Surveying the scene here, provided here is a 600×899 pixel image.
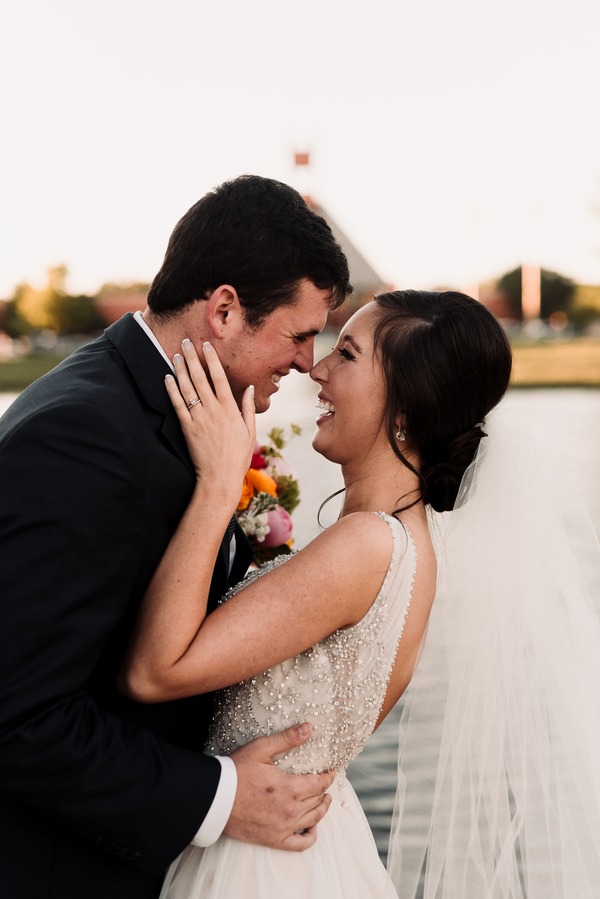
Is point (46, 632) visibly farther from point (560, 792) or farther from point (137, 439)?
point (560, 792)

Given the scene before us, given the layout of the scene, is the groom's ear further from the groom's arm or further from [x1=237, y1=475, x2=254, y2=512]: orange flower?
[x1=237, y1=475, x2=254, y2=512]: orange flower

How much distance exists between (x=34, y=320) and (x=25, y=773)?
9023 centimetres

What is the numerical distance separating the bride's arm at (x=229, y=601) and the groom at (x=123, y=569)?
0.05 m

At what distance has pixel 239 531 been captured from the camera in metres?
3.04

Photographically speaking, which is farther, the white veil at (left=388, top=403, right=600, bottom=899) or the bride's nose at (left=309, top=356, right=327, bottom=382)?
the bride's nose at (left=309, top=356, right=327, bottom=382)

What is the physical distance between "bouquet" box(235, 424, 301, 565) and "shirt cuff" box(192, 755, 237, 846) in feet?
3.89

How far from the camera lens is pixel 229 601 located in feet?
7.44

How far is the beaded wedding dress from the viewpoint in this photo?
2379 millimetres

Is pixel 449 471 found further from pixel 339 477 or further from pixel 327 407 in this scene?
pixel 339 477

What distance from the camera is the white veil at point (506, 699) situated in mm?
2691

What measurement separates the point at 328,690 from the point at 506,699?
571 millimetres

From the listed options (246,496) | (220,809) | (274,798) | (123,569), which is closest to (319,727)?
(274,798)

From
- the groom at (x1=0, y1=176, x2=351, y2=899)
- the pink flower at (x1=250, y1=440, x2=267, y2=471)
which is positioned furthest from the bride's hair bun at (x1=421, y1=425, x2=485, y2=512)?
the pink flower at (x1=250, y1=440, x2=267, y2=471)

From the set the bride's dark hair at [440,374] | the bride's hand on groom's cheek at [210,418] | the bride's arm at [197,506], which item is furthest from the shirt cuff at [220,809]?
the bride's dark hair at [440,374]
